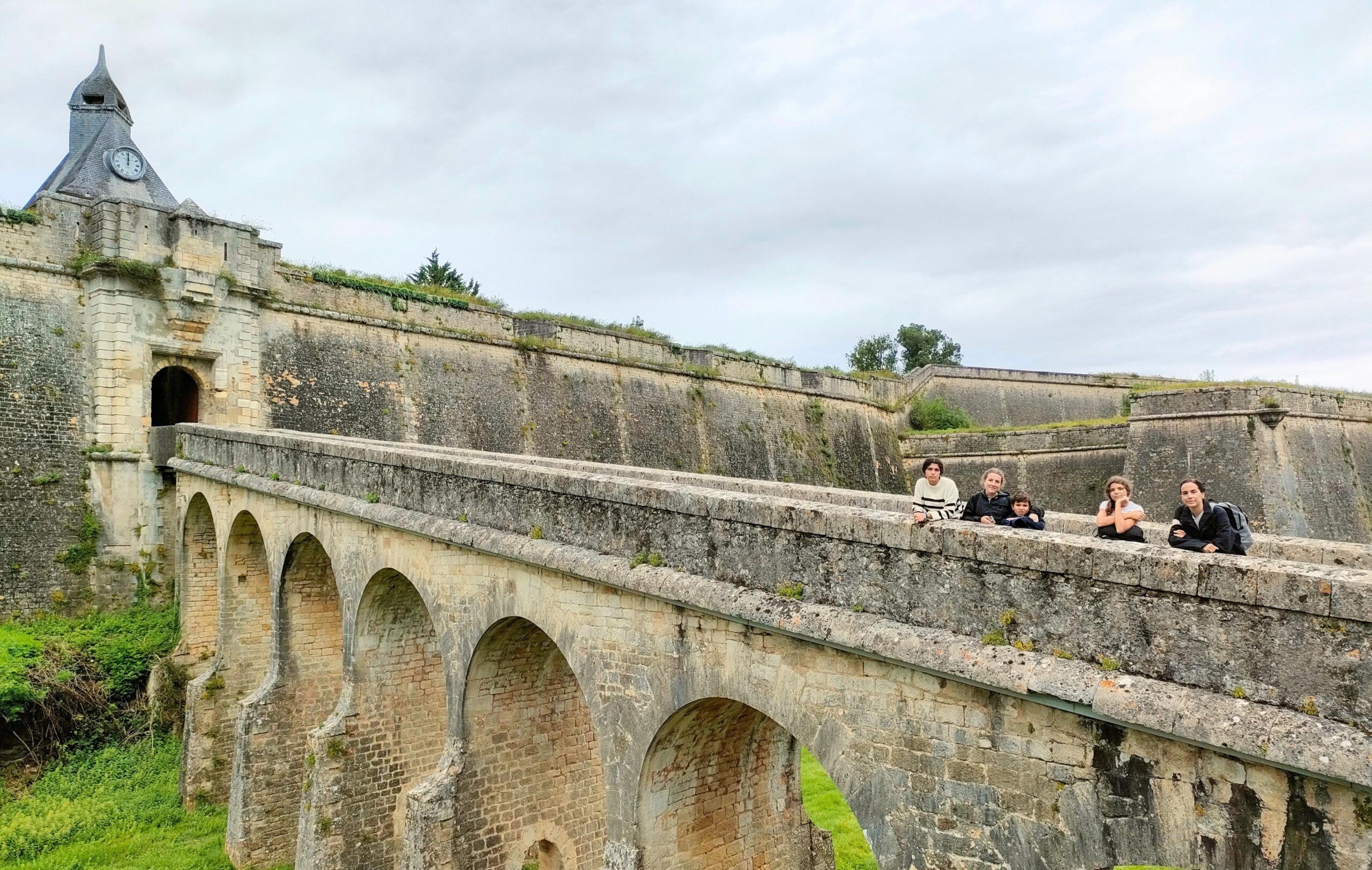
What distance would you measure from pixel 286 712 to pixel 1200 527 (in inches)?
448

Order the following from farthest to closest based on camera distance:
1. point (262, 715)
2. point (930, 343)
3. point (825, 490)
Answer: point (930, 343) < point (262, 715) < point (825, 490)

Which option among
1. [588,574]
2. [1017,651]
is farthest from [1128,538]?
[588,574]

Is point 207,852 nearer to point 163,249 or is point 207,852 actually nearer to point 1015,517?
A: point 163,249

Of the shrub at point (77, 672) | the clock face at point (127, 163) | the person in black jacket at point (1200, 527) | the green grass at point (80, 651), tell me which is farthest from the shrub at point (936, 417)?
→ the person in black jacket at point (1200, 527)

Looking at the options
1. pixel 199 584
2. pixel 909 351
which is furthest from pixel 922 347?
pixel 199 584

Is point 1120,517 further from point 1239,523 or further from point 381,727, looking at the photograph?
point 381,727

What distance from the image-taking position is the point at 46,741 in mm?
12547

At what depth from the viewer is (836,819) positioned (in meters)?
11.5

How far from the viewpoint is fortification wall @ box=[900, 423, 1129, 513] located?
2355 cm

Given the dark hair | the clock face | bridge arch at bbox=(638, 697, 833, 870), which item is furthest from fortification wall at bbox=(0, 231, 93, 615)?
the dark hair

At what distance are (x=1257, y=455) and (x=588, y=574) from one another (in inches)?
745

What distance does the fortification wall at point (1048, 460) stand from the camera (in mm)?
23547

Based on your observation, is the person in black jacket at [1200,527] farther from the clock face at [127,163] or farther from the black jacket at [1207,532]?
the clock face at [127,163]

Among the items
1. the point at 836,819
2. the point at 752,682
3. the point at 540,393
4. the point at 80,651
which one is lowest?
the point at 836,819
